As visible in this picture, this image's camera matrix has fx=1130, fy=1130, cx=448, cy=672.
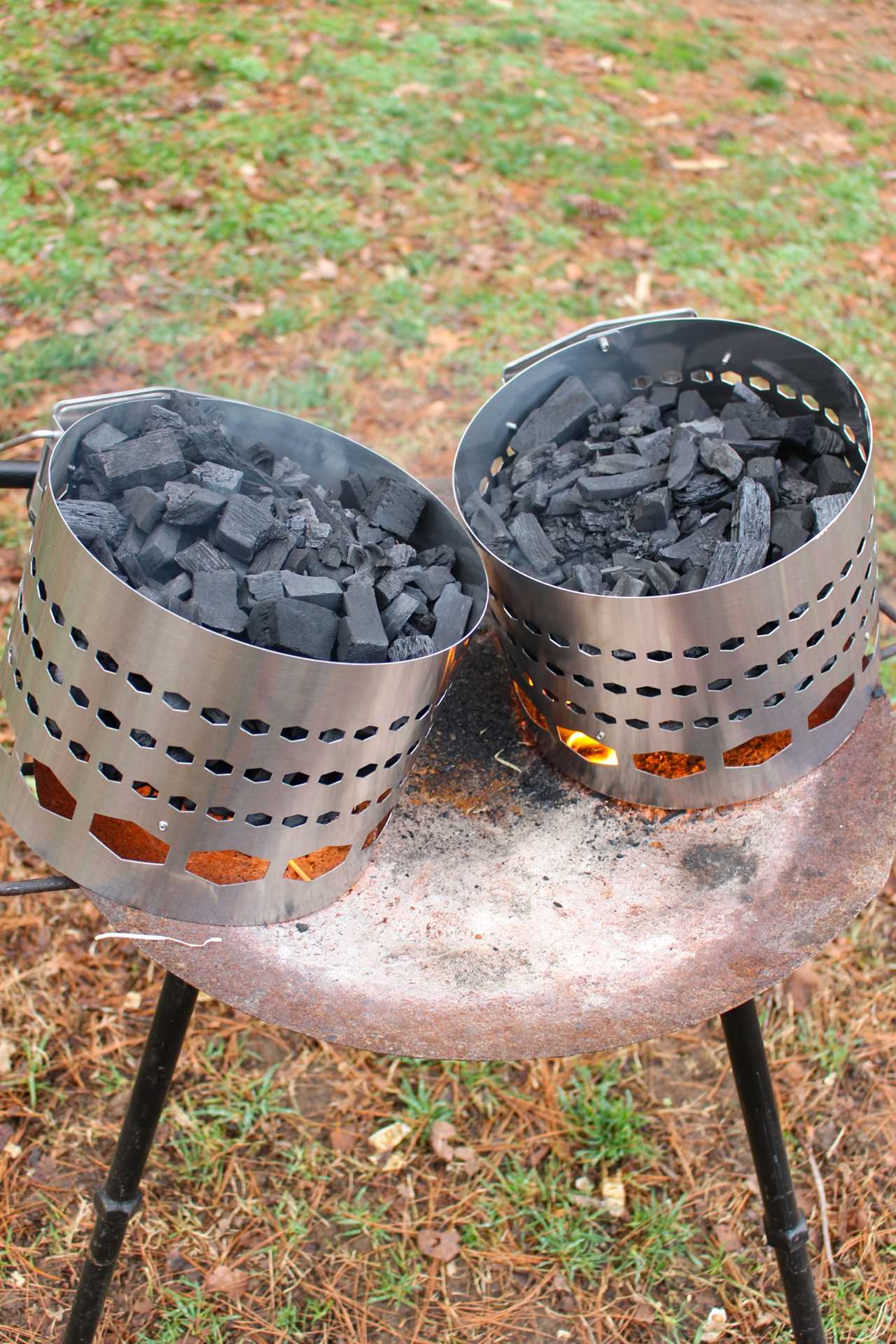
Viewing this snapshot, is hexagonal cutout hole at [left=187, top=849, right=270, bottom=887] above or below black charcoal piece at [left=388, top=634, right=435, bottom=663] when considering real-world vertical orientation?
below

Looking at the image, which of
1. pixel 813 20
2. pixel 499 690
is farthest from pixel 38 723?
pixel 813 20

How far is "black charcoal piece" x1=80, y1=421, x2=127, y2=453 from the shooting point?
1407 millimetres

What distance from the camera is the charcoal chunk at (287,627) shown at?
127 cm

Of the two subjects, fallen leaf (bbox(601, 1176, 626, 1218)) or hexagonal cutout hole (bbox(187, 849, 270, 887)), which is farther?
fallen leaf (bbox(601, 1176, 626, 1218))

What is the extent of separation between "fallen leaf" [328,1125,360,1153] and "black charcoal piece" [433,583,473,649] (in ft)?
4.75

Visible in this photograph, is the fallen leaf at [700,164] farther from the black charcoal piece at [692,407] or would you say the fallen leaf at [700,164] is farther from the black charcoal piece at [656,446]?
the black charcoal piece at [656,446]

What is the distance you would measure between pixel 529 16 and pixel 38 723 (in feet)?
18.9

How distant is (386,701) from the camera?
1270 mm

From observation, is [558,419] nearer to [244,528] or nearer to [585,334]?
[585,334]

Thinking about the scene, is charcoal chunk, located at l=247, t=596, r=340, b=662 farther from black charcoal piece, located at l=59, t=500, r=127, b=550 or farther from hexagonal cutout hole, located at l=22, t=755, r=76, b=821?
hexagonal cutout hole, located at l=22, t=755, r=76, b=821

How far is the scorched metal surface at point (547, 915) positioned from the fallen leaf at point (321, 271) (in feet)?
10.2

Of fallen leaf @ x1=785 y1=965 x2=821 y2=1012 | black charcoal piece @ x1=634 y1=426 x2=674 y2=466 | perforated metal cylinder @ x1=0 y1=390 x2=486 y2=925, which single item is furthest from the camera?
fallen leaf @ x1=785 y1=965 x2=821 y2=1012

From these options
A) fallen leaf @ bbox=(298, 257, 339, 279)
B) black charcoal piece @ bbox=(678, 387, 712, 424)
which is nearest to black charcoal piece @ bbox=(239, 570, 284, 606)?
black charcoal piece @ bbox=(678, 387, 712, 424)

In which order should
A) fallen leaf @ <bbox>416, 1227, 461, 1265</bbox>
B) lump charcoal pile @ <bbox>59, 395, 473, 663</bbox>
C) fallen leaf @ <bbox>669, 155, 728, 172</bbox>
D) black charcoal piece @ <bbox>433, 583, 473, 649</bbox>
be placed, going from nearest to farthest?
lump charcoal pile @ <bbox>59, 395, 473, 663</bbox>, black charcoal piece @ <bbox>433, 583, 473, 649</bbox>, fallen leaf @ <bbox>416, 1227, 461, 1265</bbox>, fallen leaf @ <bbox>669, 155, 728, 172</bbox>
